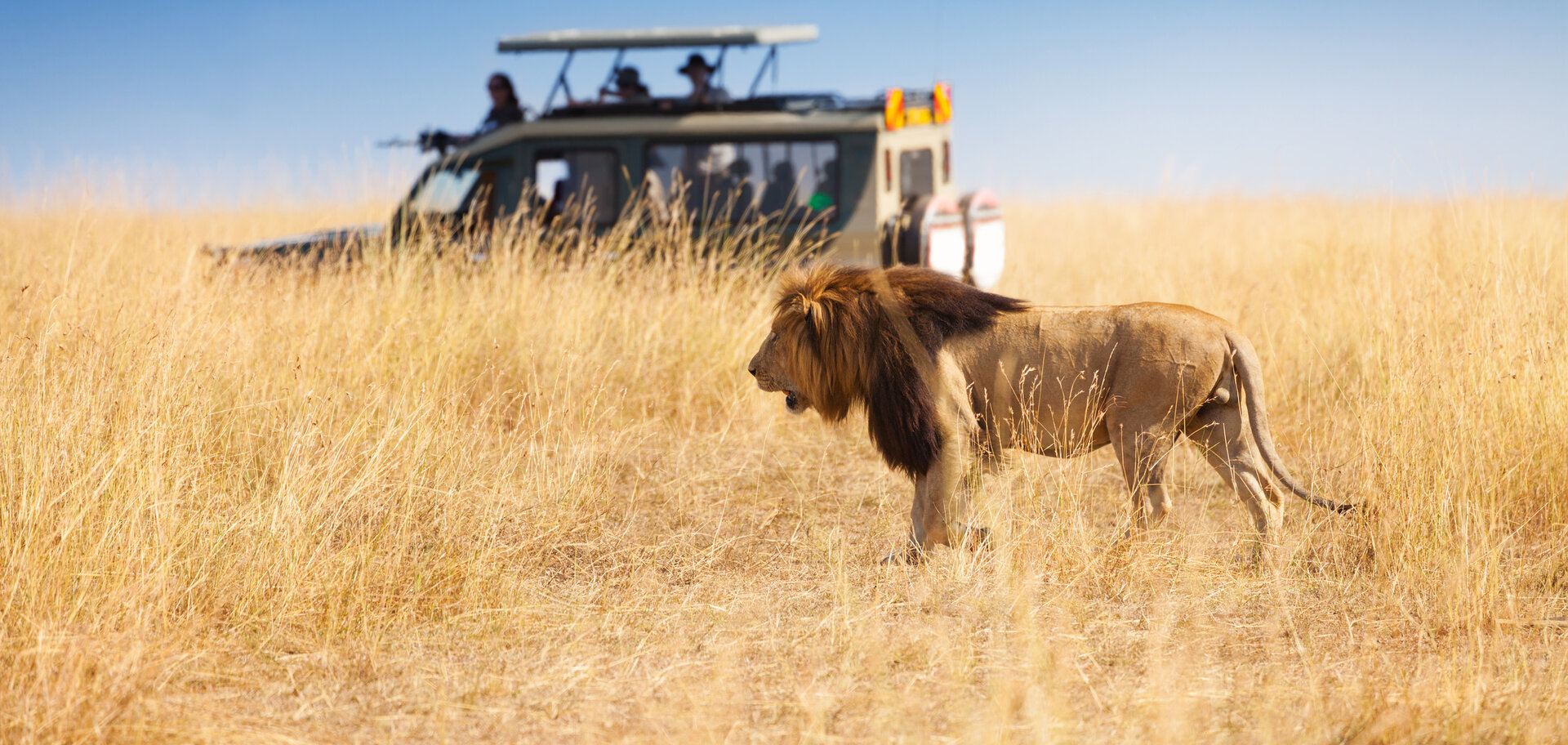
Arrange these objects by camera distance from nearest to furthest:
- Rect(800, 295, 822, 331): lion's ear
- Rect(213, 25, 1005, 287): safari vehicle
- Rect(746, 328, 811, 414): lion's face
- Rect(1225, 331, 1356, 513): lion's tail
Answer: Rect(1225, 331, 1356, 513): lion's tail, Rect(800, 295, 822, 331): lion's ear, Rect(746, 328, 811, 414): lion's face, Rect(213, 25, 1005, 287): safari vehicle

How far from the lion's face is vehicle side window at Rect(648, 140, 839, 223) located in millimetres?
3765

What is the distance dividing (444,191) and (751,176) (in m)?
2.26

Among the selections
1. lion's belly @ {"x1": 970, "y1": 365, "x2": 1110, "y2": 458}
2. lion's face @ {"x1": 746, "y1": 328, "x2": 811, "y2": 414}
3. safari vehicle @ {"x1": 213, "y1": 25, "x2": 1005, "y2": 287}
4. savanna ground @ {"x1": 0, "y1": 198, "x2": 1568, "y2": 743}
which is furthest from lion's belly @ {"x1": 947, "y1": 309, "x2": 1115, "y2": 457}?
safari vehicle @ {"x1": 213, "y1": 25, "x2": 1005, "y2": 287}

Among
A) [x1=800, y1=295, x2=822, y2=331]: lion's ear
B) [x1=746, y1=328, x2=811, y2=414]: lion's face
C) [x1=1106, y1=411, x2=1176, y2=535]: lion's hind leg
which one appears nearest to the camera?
[x1=1106, y1=411, x2=1176, y2=535]: lion's hind leg

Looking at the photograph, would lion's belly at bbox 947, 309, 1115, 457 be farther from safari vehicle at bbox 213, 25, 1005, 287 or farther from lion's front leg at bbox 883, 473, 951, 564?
safari vehicle at bbox 213, 25, 1005, 287

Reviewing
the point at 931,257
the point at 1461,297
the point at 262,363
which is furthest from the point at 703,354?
the point at 1461,297

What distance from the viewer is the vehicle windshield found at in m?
8.22

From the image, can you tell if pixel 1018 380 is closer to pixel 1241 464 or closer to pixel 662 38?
pixel 1241 464

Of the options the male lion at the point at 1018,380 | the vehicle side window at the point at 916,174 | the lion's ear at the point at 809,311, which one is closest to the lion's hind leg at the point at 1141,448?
the male lion at the point at 1018,380

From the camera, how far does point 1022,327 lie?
4.17 m

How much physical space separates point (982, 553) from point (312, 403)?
276 cm

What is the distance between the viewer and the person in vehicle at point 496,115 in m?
8.71

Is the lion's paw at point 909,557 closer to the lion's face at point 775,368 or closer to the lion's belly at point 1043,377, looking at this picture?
the lion's belly at point 1043,377

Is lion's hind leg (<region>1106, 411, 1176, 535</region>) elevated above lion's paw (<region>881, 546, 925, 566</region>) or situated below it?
above
